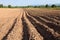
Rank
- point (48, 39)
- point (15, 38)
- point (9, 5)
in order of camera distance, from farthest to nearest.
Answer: point (9, 5) < point (15, 38) < point (48, 39)

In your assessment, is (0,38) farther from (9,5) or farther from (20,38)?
(9,5)

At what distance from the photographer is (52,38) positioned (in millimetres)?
11258

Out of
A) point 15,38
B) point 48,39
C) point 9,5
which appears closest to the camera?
point 48,39

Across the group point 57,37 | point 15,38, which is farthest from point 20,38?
point 57,37

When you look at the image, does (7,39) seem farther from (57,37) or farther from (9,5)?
(9,5)

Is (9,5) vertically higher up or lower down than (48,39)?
lower down

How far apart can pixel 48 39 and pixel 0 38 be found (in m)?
2.97

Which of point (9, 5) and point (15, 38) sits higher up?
point (15, 38)

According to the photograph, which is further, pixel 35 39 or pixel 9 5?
pixel 9 5

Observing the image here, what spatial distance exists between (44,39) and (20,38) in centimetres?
158

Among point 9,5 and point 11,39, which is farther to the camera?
point 9,5

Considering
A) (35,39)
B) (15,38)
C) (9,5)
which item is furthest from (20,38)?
(9,5)

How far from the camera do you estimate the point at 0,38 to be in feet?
40.6

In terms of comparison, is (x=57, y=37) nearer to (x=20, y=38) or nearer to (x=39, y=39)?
(x=39, y=39)
